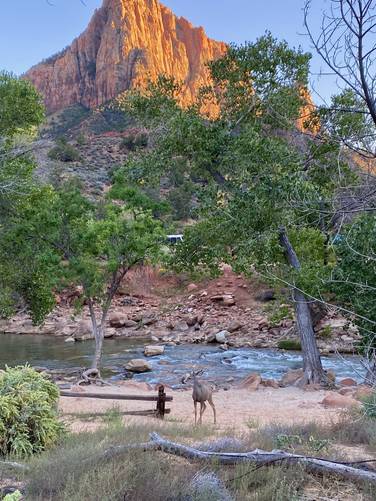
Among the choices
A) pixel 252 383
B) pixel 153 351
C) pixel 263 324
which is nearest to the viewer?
pixel 252 383

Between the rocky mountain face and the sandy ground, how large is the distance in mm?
101093

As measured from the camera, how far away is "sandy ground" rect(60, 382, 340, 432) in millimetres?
10312

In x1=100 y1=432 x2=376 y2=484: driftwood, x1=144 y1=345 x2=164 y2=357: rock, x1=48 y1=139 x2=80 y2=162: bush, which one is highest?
x1=48 y1=139 x2=80 y2=162: bush

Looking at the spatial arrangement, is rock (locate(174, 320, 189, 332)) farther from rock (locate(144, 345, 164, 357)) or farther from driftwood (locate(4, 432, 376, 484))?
driftwood (locate(4, 432, 376, 484))

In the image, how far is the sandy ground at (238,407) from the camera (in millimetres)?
10312

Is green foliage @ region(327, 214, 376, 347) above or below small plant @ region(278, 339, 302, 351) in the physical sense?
above

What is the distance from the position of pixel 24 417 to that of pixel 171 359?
54.8ft

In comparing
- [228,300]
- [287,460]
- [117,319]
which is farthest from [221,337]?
[287,460]

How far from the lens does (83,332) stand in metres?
30.2

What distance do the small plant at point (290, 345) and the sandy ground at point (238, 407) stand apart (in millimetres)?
10489

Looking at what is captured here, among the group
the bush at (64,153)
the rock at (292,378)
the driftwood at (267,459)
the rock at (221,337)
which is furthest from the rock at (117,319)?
the bush at (64,153)

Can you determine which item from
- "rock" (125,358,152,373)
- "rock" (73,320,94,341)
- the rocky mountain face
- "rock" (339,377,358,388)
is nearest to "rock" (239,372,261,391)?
"rock" (339,377,358,388)

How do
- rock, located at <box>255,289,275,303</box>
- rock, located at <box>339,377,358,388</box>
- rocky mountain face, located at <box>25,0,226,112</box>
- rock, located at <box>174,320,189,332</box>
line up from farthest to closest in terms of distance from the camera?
rocky mountain face, located at <box>25,0,226,112</box> → rock, located at <box>255,289,275,303</box> → rock, located at <box>174,320,189,332</box> → rock, located at <box>339,377,358,388</box>

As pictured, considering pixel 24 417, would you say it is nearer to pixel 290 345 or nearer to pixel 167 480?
pixel 167 480
